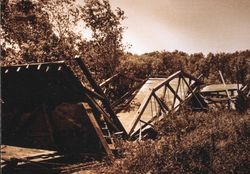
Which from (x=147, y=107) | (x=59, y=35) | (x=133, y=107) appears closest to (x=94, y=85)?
(x=147, y=107)

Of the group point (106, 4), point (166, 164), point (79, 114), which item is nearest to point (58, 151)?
point (79, 114)

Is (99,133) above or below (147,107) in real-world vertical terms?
above

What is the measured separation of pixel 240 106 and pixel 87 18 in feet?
41.3

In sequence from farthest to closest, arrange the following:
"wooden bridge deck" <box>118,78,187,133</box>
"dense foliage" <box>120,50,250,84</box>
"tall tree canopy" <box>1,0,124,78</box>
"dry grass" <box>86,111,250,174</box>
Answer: "dense foliage" <box>120,50,250,84</box>
"tall tree canopy" <box>1,0,124,78</box>
"wooden bridge deck" <box>118,78,187,133</box>
"dry grass" <box>86,111,250,174</box>

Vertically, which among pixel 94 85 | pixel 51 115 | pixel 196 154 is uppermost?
pixel 94 85

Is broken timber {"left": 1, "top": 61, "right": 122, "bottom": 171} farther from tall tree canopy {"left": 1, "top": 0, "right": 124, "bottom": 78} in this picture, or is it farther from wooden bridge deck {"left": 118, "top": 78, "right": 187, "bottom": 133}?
tall tree canopy {"left": 1, "top": 0, "right": 124, "bottom": 78}

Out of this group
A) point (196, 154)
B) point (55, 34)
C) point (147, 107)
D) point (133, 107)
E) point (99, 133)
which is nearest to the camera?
point (196, 154)

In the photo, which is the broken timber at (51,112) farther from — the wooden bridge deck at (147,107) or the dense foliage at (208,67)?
the dense foliage at (208,67)

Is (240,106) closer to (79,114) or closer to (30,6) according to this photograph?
(79,114)

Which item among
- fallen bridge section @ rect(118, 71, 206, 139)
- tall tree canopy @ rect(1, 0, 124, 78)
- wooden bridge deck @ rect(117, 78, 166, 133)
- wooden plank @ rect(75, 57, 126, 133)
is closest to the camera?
wooden plank @ rect(75, 57, 126, 133)

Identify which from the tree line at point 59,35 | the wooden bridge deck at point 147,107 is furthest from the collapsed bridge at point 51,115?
the tree line at point 59,35

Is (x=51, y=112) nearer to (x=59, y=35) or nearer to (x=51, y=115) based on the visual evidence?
(x=51, y=115)

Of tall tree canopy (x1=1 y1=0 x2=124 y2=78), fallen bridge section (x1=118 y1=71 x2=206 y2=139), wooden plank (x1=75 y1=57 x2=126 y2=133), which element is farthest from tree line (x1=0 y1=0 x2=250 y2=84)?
wooden plank (x1=75 y1=57 x2=126 y2=133)

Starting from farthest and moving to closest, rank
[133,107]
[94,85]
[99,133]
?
[133,107]
[94,85]
[99,133]
